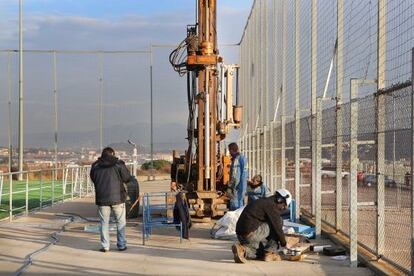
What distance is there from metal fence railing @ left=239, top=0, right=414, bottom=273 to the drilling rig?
1.17m

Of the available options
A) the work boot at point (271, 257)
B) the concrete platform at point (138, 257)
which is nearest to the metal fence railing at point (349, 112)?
the concrete platform at point (138, 257)

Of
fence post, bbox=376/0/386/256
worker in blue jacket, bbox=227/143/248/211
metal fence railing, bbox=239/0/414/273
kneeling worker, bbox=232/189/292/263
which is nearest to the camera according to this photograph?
metal fence railing, bbox=239/0/414/273

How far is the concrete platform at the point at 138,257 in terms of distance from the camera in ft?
28.1

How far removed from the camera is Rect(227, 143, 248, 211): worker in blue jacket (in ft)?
44.3

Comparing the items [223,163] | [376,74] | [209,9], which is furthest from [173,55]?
A: [376,74]

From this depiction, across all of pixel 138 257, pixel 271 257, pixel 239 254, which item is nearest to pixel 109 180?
pixel 138 257

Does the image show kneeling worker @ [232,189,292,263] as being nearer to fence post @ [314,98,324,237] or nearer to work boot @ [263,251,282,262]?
work boot @ [263,251,282,262]

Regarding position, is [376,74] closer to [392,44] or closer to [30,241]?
[392,44]

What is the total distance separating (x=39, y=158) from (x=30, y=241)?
119ft

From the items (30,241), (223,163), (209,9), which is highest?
(209,9)

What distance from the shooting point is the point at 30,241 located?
11.7 m

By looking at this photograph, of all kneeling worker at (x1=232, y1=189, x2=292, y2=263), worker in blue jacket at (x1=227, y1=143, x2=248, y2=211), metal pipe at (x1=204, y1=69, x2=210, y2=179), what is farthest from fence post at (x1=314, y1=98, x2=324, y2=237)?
metal pipe at (x1=204, y1=69, x2=210, y2=179)

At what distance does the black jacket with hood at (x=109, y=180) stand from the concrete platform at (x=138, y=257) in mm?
795

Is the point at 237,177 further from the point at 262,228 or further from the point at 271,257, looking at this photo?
the point at 271,257
